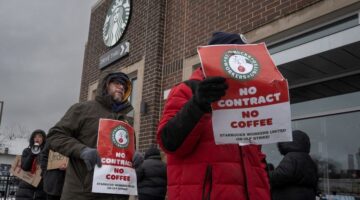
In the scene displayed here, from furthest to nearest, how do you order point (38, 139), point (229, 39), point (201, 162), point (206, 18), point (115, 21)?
1. point (115, 21)
2. point (206, 18)
3. point (38, 139)
4. point (229, 39)
5. point (201, 162)

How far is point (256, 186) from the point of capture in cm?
227

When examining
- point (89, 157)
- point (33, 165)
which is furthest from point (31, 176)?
point (89, 157)

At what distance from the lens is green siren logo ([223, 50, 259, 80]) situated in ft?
6.88

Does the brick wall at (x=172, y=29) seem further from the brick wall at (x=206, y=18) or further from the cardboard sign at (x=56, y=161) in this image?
the cardboard sign at (x=56, y=161)

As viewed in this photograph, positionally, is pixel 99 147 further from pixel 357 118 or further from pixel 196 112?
pixel 357 118

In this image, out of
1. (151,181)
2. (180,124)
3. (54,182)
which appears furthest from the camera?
(151,181)

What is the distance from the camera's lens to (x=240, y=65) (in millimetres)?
2125

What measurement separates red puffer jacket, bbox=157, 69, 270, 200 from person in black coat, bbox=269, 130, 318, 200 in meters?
2.00

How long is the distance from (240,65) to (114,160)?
5.51 ft

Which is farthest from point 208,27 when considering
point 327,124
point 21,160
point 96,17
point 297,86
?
point 96,17

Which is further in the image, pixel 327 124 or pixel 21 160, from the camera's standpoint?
pixel 21 160

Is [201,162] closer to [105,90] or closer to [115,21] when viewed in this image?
[105,90]

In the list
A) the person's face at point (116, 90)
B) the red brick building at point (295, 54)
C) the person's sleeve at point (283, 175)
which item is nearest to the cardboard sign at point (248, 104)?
the person's face at point (116, 90)

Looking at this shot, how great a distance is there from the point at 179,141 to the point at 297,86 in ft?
14.4
